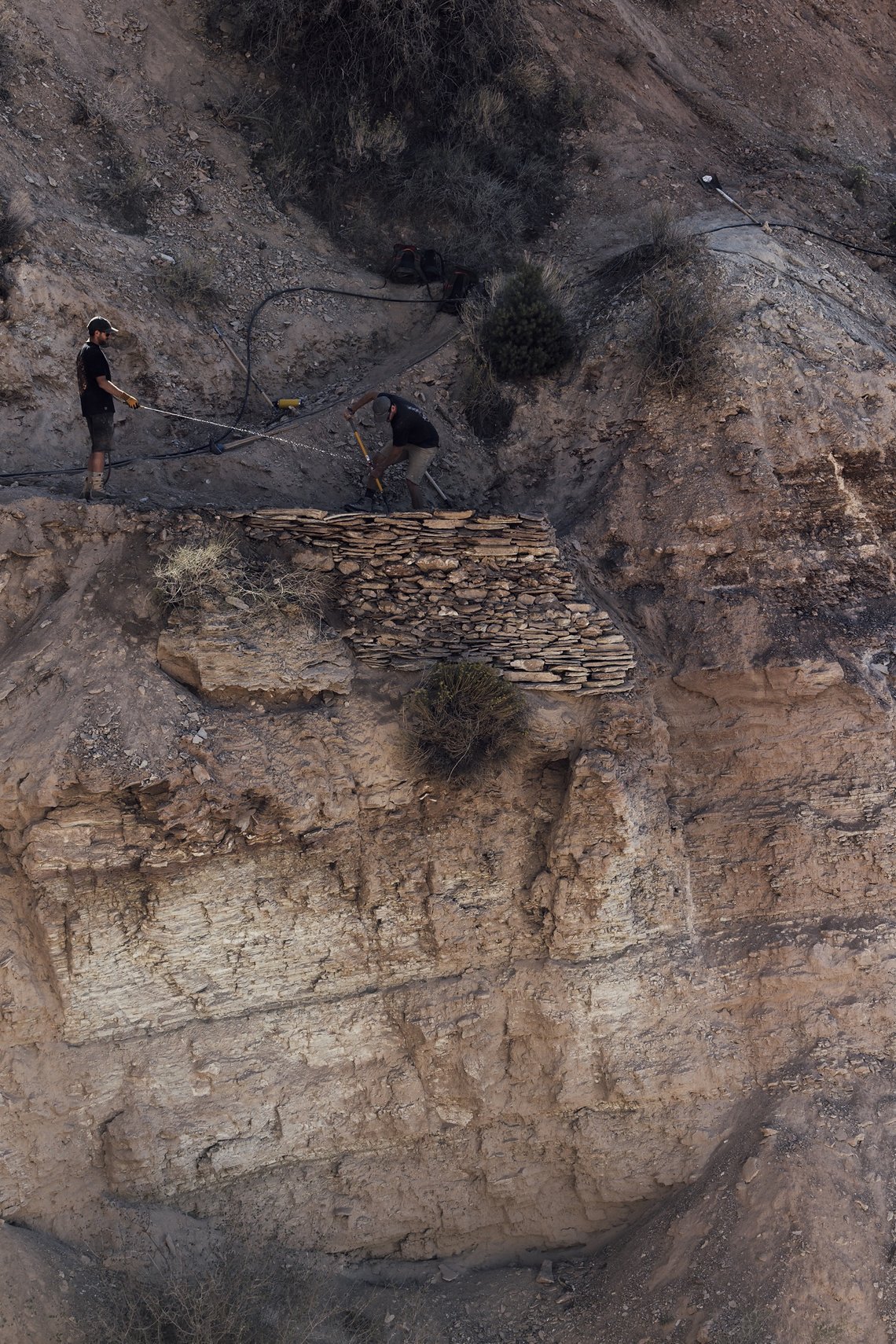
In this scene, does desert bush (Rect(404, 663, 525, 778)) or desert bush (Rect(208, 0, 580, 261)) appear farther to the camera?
desert bush (Rect(208, 0, 580, 261))

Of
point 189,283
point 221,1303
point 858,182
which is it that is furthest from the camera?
point 858,182

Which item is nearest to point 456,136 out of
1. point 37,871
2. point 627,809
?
point 627,809

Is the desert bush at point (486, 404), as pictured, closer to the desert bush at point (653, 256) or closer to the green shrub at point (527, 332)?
the green shrub at point (527, 332)

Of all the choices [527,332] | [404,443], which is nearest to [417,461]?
[404,443]

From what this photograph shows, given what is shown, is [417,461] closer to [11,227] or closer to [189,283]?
[189,283]

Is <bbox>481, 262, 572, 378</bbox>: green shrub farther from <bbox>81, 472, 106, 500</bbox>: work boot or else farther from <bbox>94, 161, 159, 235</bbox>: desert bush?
<bbox>81, 472, 106, 500</bbox>: work boot

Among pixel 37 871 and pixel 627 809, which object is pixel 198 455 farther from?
pixel 627 809

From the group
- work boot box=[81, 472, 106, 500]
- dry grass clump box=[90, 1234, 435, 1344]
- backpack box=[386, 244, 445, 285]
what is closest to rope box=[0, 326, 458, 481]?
work boot box=[81, 472, 106, 500]
